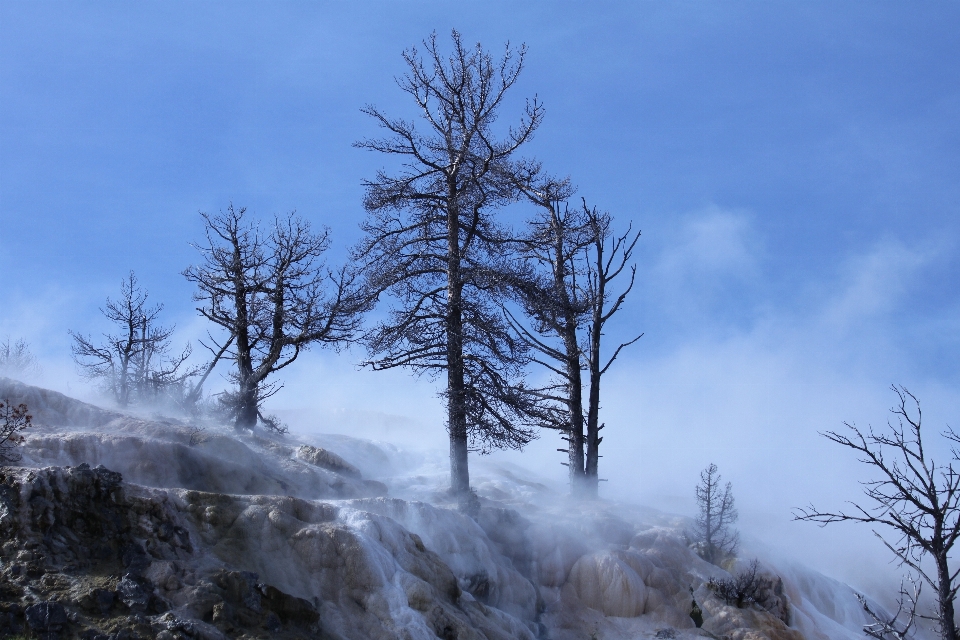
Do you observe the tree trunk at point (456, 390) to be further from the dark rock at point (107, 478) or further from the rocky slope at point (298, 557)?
the dark rock at point (107, 478)

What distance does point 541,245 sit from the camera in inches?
949

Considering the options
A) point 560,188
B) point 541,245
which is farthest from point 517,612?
point 560,188

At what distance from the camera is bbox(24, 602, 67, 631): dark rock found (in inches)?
404

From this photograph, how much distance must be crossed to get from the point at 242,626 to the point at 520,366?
11.4 m

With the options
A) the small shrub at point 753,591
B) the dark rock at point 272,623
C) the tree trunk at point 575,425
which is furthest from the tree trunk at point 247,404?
the small shrub at point 753,591

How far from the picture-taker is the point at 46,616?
1036 cm

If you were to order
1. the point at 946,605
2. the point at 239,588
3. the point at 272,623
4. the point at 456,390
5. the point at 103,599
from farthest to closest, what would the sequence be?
the point at 456,390, the point at 239,588, the point at 272,623, the point at 103,599, the point at 946,605

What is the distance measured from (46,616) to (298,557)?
384 cm

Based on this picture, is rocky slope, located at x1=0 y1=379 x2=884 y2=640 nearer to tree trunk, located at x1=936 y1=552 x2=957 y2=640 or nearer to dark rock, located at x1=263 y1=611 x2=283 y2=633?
dark rock, located at x1=263 y1=611 x2=283 y2=633

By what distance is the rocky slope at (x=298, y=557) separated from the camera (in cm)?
1128

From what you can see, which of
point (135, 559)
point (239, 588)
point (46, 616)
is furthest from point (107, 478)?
point (239, 588)

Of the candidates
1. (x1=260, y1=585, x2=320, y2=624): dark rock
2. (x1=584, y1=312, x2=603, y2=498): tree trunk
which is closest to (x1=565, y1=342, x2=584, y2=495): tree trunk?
(x1=584, y1=312, x2=603, y2=498): tree trunk

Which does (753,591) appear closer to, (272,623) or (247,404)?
(272,623)

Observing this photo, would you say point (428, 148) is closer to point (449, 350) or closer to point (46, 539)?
point (449, 350)
